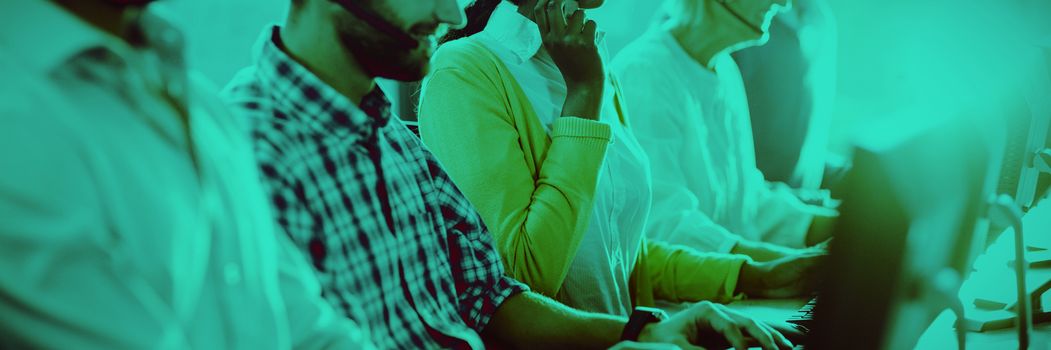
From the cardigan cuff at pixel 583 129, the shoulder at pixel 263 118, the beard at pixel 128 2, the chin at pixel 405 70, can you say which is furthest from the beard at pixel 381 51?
the cardigan cuff at pixel 583 129

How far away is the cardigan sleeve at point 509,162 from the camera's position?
3.83 feet

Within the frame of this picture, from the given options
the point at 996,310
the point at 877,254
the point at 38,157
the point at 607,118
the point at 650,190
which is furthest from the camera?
the point at 996,310

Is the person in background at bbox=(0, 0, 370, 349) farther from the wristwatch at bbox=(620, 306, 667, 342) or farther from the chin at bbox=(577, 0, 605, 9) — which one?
the chin at bbox=(577, 0, 605, 9)

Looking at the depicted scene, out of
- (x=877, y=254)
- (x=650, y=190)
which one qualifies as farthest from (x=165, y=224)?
(x=650, y=190)

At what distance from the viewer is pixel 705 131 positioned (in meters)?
1.64

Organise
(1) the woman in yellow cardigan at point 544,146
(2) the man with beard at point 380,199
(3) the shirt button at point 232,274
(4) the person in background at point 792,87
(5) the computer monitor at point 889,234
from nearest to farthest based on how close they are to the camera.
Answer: (3) the shirt button at point 232,274 < (2) the man with beard at point 380,199 < (5) the computer monitor at point 889,234 < (1) the woman in yellow cardigan at point 544,146 < (4) the person in background at point 792,87

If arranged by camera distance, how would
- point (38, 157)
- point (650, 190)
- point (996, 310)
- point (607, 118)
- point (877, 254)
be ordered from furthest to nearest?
1. point (996, 310)
2. point (650, 190)
3. point (607, 118)
4. point (877, 254)
5. point (38, 157)

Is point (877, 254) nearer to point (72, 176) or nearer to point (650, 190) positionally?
point (650, 190)

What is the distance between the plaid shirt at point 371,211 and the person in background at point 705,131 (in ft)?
1.92

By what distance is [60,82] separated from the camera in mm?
622

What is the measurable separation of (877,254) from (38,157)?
919mm

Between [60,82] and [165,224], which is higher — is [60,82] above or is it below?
above

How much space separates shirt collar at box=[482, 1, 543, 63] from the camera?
130 centimetres

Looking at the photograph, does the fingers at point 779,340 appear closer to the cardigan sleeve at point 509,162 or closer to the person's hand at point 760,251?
the cardigan sleeve at point 509,162
